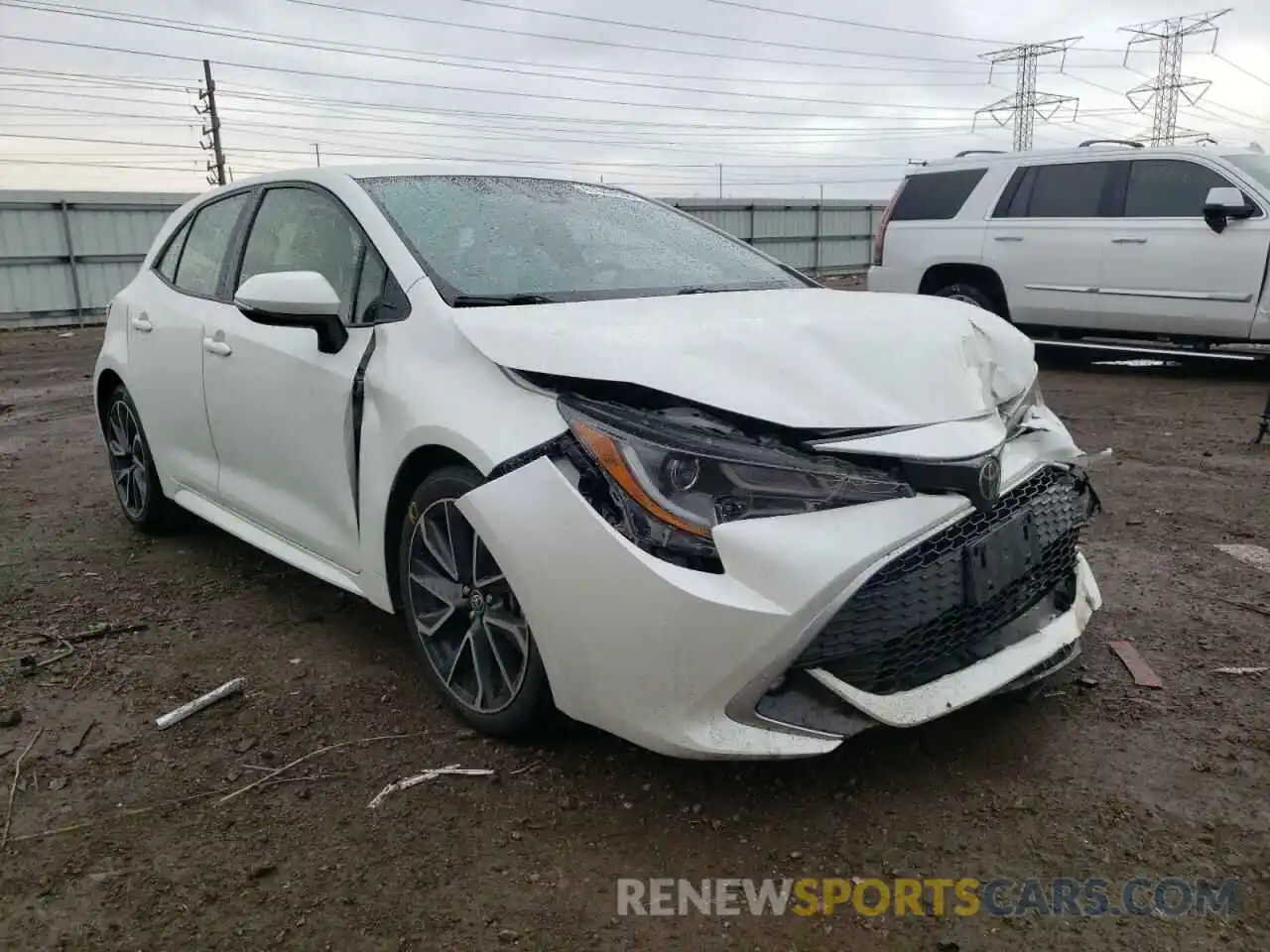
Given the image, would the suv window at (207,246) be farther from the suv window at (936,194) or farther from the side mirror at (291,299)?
the suv window at (936,194)

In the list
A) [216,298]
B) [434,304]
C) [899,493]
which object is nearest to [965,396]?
[899,493]

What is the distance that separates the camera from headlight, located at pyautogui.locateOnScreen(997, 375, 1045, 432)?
270 cm

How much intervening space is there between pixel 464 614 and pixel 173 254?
2708 mm

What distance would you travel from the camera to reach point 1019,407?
2824mm

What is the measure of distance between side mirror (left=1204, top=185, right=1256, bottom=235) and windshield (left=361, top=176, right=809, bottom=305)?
581 centimetres

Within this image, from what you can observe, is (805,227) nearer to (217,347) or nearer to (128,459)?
(128,459)

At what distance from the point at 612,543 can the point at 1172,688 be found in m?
1.83

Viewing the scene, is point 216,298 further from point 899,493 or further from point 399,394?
point 899,493

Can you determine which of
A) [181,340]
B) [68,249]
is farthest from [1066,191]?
[68,249]

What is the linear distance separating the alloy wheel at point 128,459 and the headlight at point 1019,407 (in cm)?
365

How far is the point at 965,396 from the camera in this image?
2.51 metres

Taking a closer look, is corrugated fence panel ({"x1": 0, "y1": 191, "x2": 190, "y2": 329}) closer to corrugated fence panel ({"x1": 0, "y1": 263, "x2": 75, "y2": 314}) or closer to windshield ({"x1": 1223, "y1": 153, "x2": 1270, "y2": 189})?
corrugated fence panel ({"x1": 0, "y1": 263, "x2": 75, "y2": 314})

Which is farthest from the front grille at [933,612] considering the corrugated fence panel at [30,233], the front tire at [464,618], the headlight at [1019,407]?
the corrugated fence panel at [30,233]

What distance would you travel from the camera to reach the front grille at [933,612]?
2.22 m
